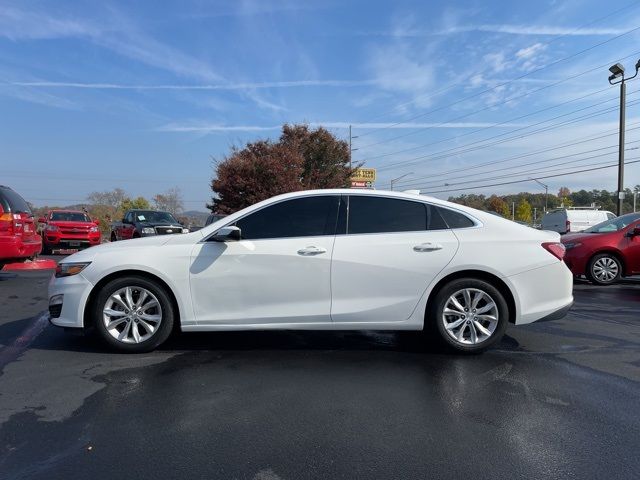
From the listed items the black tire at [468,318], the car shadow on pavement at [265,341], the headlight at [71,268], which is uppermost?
the headlight at [71,268]

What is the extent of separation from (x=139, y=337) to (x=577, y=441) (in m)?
3.82

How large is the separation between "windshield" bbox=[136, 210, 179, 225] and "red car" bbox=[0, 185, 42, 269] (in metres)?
8.61

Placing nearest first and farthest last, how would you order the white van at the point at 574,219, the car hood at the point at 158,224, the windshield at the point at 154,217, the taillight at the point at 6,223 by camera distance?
the taillight at the point at 6,223 → the car hood at the point at 158,224 → the windshield at the point at 154,217 → the white van at the point at 574,219

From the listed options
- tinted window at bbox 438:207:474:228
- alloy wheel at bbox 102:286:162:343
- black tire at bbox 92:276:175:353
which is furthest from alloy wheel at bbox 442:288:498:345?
alloy wheel at bbox 102:286:162:343

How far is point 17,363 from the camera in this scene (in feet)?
15.0

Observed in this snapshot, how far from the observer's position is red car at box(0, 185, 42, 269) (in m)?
8.80

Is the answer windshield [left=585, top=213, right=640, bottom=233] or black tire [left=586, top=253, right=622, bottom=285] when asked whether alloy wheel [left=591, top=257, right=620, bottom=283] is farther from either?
windshield [left=585, top=213, right=640, bottom=233]

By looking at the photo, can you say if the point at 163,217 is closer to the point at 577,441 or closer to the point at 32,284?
the point at 32,284

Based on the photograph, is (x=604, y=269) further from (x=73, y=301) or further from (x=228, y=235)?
(x=73, y=301)

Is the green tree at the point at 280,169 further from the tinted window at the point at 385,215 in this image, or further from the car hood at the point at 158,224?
the tinted window at the point at 385,215

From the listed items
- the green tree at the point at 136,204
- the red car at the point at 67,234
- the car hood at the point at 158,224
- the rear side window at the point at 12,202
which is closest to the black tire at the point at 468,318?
the rear side window at the point at 12,202

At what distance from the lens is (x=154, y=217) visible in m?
18.5

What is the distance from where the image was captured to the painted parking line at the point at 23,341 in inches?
186

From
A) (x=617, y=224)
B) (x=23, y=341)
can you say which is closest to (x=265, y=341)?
(x=23, y=341)
